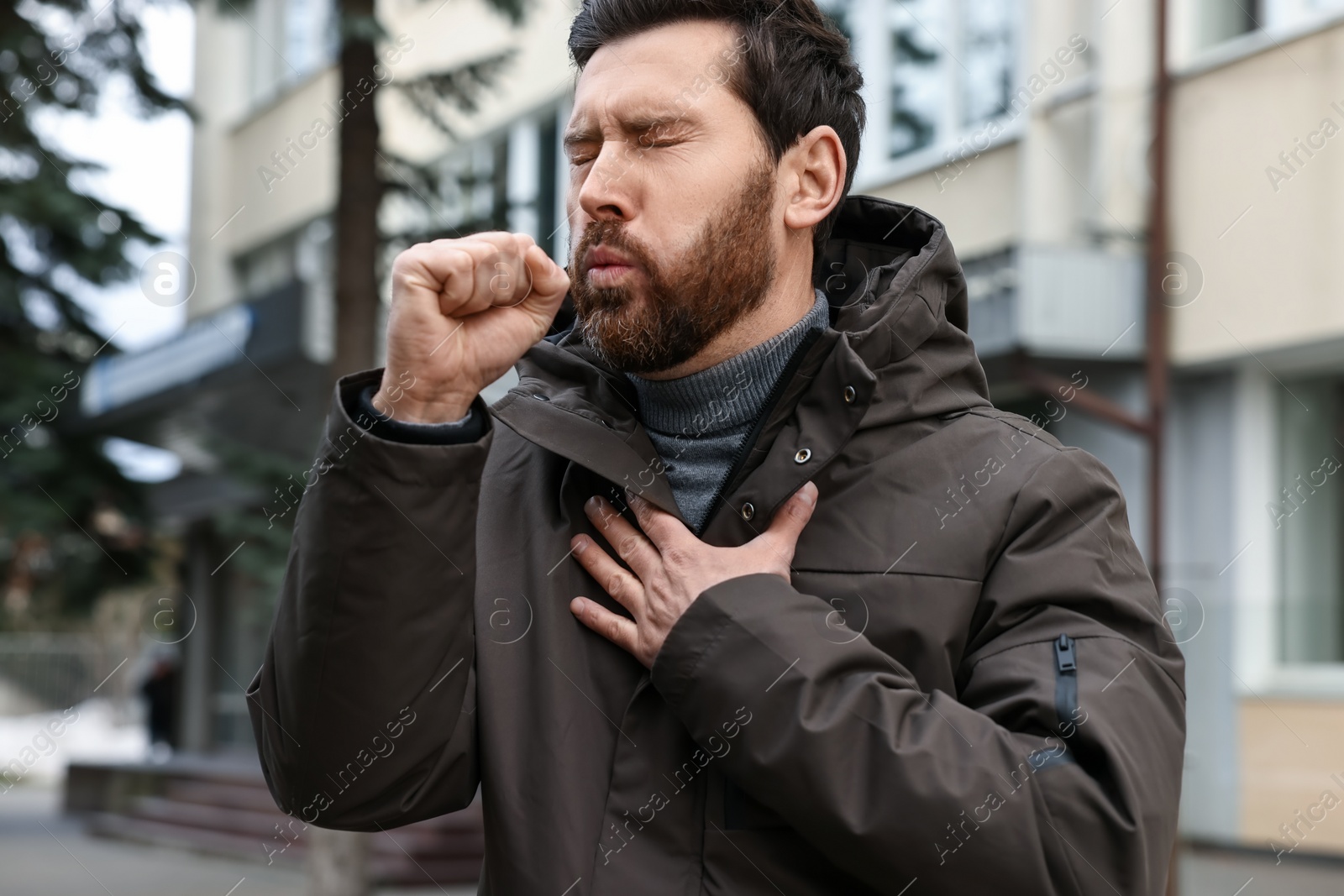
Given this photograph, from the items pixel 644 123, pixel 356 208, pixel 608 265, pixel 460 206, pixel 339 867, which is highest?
pixel 644 123

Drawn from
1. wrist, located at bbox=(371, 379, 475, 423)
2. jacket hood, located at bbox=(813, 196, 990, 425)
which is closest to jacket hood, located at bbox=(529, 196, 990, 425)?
jacket hood, located at bbox=(813, 196, 990, 425)

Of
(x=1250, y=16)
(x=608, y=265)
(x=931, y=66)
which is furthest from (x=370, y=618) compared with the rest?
(x=931, y=66)

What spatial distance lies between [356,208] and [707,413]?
522 centimetres

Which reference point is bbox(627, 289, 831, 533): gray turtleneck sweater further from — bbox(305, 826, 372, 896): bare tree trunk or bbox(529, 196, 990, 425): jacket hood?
bbox(305, 826, 372, 896): bare tree trunk

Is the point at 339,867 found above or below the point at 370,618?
below

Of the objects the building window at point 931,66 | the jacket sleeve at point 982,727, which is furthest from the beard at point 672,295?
the building window at point 931,66

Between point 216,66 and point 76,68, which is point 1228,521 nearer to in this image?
point 76,68

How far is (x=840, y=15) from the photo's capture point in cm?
1295

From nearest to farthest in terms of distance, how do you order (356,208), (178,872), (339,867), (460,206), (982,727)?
1. (982,727)
2. (339,867)
3. (356,208)
4. (460,206)
5. (178,872)

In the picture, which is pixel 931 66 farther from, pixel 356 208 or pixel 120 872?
pixel 120 872

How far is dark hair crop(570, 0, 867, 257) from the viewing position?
84.1 inches

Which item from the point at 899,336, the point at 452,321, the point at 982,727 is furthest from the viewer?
the point at 899,336

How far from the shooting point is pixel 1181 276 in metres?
9.98

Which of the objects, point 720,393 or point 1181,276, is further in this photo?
point 1181,276
